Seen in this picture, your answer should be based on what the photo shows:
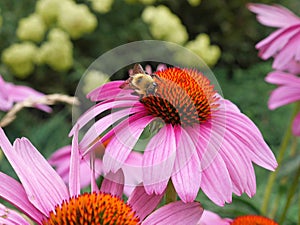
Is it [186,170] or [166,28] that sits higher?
[166,28]

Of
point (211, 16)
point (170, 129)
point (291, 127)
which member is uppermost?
point (211, 16)

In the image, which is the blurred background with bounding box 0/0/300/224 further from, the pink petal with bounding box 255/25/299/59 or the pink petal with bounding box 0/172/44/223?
the pink petal with bounding box 0/172/44/223

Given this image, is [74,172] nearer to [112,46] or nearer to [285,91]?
[285,91]

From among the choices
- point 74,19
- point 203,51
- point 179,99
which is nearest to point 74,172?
point 179,99

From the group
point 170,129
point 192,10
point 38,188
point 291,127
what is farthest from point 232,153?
point 192,10

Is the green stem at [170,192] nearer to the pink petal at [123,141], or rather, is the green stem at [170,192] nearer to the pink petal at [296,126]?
the pink petal at [123,141]

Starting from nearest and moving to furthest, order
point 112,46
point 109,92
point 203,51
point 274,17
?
point 109,92, point 274,17, point 203,51, point 112,46

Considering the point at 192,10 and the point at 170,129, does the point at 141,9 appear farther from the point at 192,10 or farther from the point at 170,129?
the point at 170,129

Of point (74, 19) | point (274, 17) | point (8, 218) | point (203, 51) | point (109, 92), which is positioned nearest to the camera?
point (8, 218)
